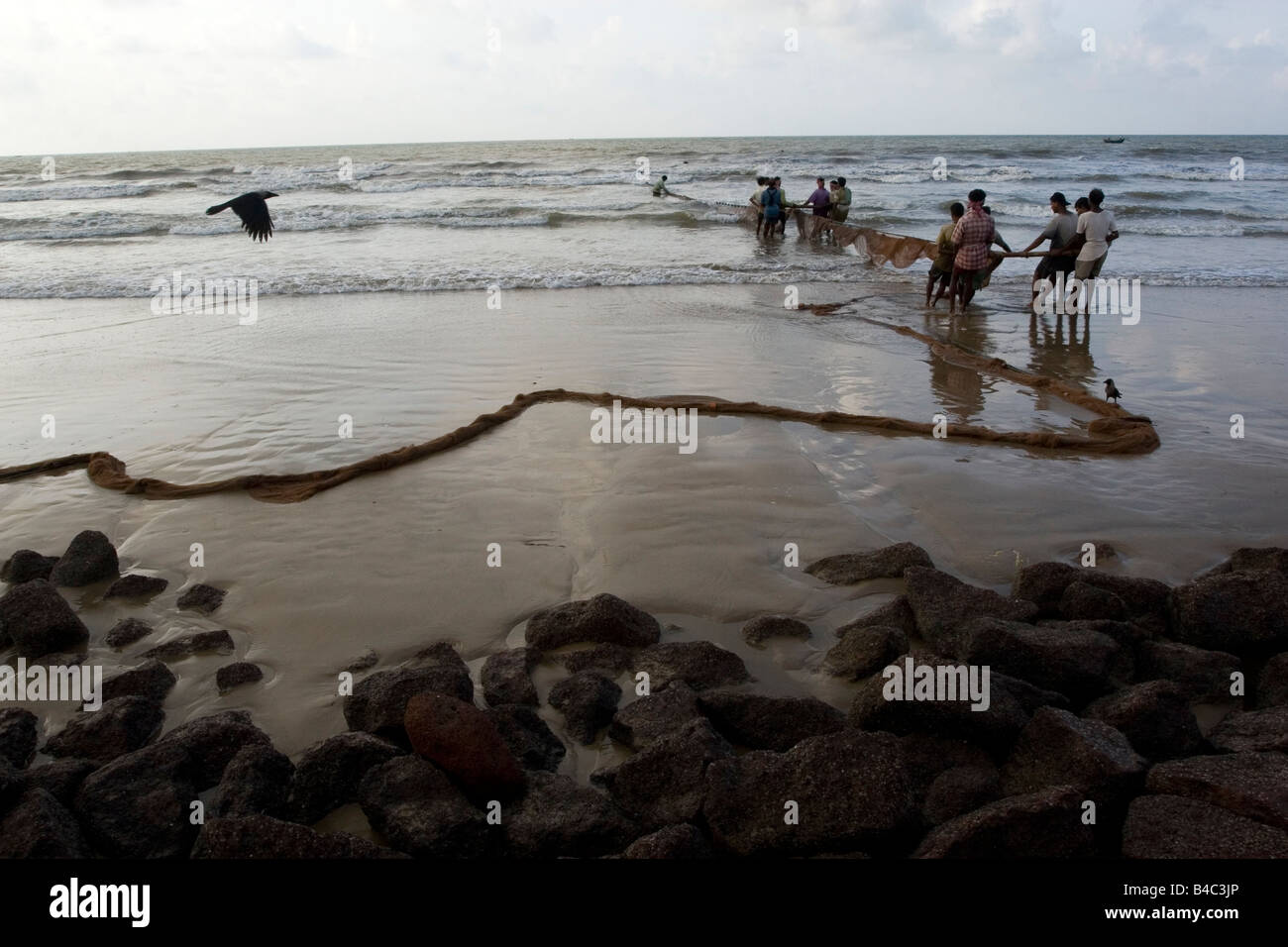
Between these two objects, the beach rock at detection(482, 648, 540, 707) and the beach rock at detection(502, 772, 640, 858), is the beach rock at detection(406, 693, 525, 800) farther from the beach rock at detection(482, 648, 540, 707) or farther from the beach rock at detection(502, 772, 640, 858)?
the beach rock at detection(482, 648, 540, 707)

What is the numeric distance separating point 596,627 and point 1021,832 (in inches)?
80.2

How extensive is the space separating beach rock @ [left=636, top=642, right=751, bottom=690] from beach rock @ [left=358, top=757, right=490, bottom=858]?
1.10m

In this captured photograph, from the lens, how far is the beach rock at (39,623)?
4.04 metres

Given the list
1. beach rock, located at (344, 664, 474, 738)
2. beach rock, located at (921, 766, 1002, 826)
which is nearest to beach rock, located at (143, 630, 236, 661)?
beach rock, located at (344, 664, 474, 738)

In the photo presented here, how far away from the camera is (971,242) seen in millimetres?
11320

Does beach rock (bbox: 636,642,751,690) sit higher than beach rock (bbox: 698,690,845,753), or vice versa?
beach rock (bbox: 636,642,751,690)

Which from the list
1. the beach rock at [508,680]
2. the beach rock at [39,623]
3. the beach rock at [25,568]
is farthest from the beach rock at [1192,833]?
the beach rock at [25,568]

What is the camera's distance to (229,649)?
13.4ft

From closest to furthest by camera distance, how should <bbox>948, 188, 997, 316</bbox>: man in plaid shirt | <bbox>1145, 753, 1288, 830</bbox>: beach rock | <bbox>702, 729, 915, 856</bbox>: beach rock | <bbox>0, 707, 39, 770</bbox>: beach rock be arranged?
<bbox>1145, 753, 1288, 830</bbox>: beach rock → <bbox>702, 729, 915, 856</bbox>: beach rock → <bbox>0, 707, 39, 770</bbox>: beach rock → <bbox>948, 188, 997, 316</bbox>: man in plaid shirt

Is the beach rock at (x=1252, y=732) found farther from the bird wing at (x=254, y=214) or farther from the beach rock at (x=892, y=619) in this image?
the bird wing at (x=254, y=214)

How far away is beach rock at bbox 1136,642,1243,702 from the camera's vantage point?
3.72 m

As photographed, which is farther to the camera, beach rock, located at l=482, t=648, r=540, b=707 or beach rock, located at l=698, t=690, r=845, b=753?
beach rock, located at l=482, t=648, r=540, b=707

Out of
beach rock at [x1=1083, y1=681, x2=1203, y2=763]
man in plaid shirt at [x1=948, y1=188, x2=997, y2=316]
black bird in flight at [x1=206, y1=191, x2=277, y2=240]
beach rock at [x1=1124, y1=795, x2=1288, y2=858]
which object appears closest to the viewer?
beach rock at [x1=1124, y1=795, x2=1288, y2=858]
